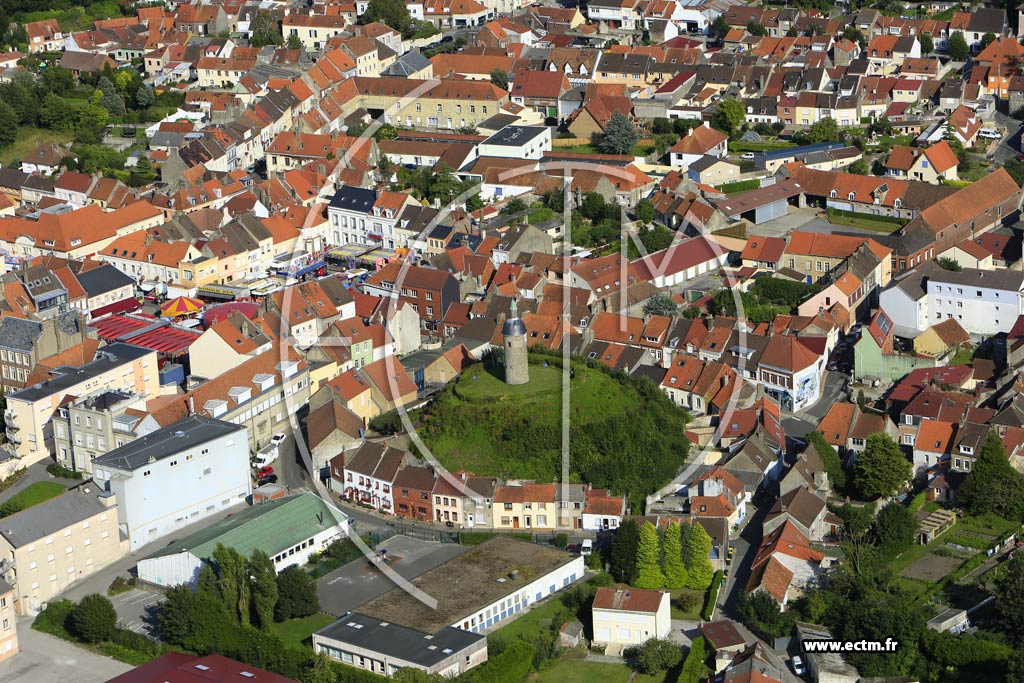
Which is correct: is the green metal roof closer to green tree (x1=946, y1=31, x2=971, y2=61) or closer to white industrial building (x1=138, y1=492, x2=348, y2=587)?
white industrial building (x1=138, y1=492, x2=348, y2=587)

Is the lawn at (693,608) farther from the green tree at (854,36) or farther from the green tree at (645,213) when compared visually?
the green tree at (854,36)

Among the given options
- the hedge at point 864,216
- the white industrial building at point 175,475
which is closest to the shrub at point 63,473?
the white industrial building at point 175,475

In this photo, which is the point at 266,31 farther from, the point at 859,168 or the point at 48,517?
the point at 48,517

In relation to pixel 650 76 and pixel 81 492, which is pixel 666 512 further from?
pixel 650 76

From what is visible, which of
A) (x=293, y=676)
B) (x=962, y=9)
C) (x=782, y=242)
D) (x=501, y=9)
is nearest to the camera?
(x=293, y=676)

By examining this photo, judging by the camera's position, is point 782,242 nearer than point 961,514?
No

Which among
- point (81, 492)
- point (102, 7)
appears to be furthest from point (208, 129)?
point (81, 492)

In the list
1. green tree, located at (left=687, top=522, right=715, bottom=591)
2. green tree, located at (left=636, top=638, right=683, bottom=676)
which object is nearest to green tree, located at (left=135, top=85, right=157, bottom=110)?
green tree, located at (left=687, top=522, right=715, bottom=591)
